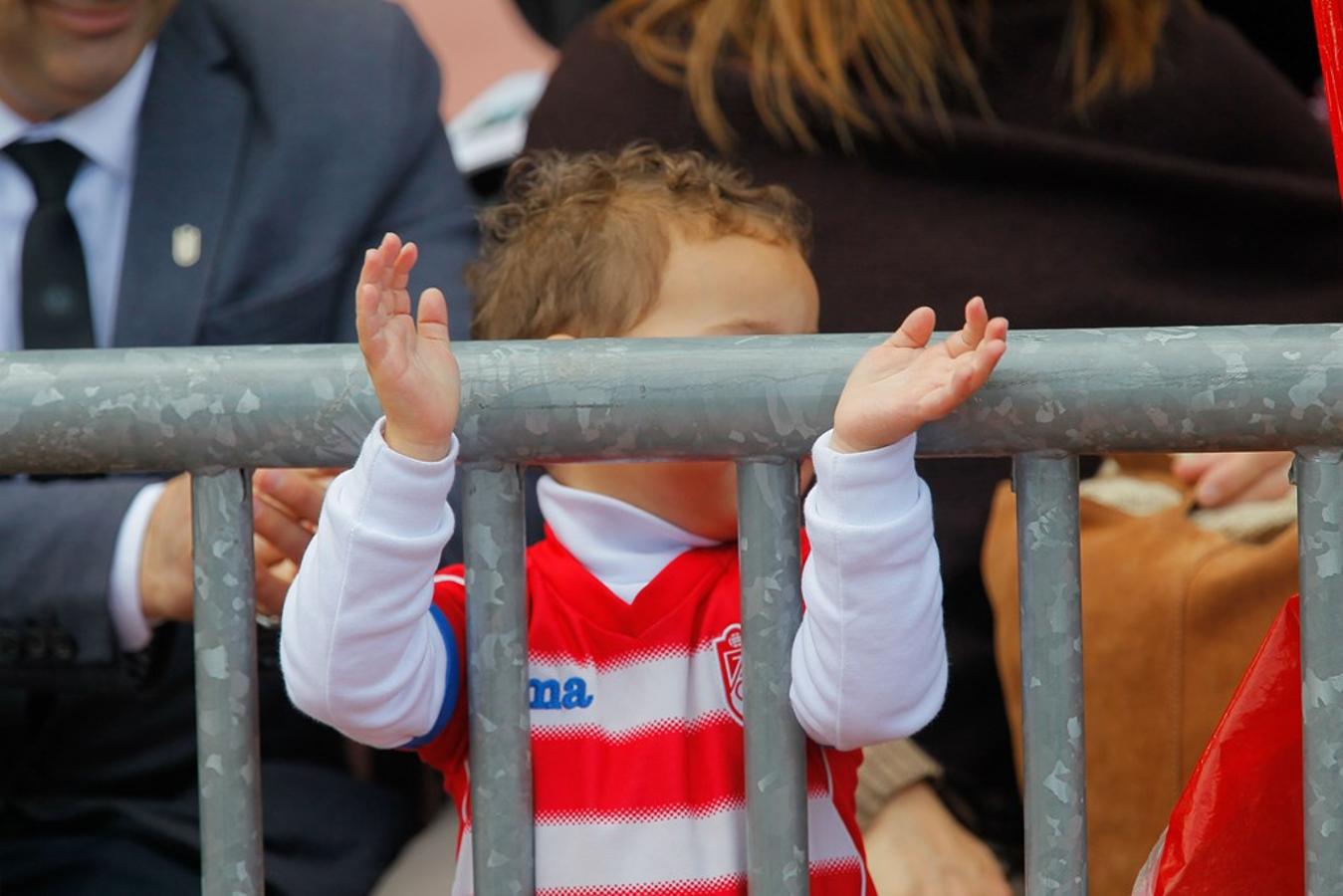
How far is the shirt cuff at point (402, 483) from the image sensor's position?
1.08 metres

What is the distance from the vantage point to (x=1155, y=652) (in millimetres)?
1632

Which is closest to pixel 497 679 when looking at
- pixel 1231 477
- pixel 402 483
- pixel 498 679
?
pixel 498 679

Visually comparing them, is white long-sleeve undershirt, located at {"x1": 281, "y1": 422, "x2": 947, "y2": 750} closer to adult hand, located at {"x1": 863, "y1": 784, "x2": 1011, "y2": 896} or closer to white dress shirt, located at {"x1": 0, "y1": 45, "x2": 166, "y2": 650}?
adult hand, located at {"x1": 863, "y1": 784, "x2": 1011, "y2": 896}

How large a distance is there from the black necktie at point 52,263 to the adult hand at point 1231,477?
1.04 meters

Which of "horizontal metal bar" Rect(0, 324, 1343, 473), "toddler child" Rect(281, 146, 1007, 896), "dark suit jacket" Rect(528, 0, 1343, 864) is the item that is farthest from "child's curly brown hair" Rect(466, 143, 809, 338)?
"dark suit jacket" Rect(528, 0, 1343, 864)

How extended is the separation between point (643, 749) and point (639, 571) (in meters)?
0.13

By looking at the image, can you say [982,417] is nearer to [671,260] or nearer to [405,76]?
[671,260]

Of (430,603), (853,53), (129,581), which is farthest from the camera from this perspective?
(853,53)

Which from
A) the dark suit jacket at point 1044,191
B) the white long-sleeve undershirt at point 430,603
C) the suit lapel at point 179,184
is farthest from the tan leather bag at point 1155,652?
the suit lapel at point 179,184

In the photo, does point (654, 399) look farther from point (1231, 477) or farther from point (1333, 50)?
point (1231, 477)

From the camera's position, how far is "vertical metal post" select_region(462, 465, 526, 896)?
1.08 metres

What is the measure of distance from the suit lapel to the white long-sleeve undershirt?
78cm

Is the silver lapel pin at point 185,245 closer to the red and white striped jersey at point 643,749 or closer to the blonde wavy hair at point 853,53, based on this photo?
the blonde wavy hair at point 853,53

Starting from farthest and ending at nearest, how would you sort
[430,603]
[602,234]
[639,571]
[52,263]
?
[52,263] → [602,234] → [639,571] → [430,603]
